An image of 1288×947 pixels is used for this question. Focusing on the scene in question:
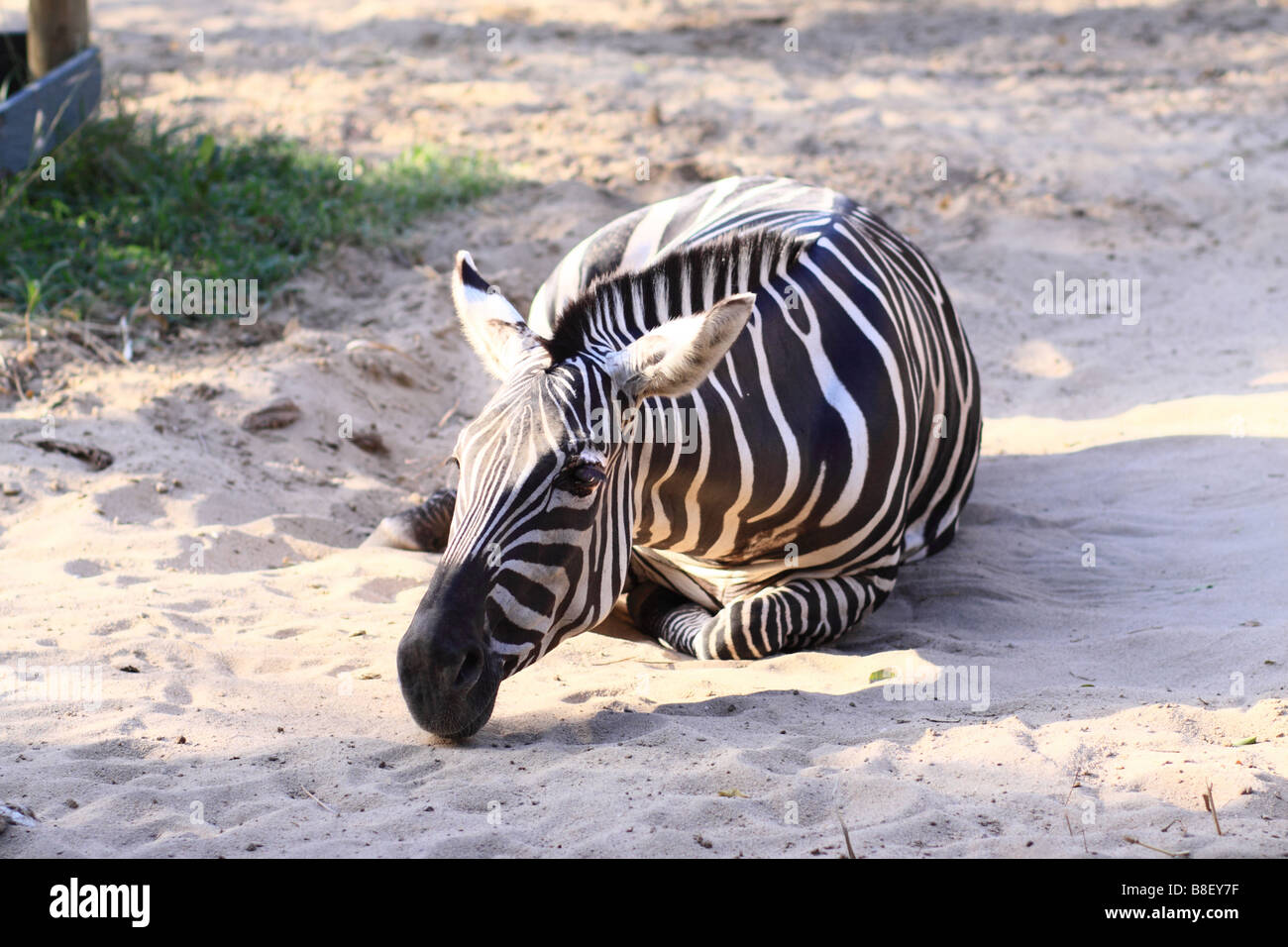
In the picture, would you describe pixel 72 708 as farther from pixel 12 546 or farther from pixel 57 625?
pixel 12 546

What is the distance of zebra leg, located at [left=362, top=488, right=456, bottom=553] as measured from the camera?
4977 mm

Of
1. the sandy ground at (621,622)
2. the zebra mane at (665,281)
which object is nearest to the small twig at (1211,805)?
the sandy ground at (621,622)

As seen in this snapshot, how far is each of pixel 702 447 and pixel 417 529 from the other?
1.70 m

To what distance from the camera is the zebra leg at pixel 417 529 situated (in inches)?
196

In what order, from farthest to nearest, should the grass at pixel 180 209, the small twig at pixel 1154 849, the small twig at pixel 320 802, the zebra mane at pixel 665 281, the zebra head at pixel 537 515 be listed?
1. the grass at pixel 180 209
2. the zebra mane at pixel 665 281
3. the zebra head at pixel 537 515
4. the small twig at pixel 320 802
5. the small twig at pixel 1154 849

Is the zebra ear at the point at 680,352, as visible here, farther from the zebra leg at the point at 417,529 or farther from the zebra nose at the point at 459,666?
the zebra leg at the point at 417,529

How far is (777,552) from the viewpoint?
4.15 m

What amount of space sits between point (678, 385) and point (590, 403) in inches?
9.7

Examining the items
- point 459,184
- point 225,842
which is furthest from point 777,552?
point 459,184

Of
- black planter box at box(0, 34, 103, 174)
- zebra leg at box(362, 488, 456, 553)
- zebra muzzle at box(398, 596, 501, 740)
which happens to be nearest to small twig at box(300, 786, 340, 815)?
zebra muzzle at box(398, 596, 501, 740)

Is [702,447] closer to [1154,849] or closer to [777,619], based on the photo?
[777,619]

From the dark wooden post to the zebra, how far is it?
449 cm

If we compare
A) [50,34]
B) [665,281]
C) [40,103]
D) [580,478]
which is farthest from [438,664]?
[50,34]

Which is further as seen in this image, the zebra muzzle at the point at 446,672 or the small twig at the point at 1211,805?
the zebra muzzle at the point at 446,672
